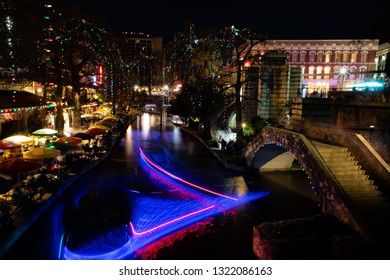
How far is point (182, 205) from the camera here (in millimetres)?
17125

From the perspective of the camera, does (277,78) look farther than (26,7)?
Yes

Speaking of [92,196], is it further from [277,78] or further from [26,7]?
[277,78]

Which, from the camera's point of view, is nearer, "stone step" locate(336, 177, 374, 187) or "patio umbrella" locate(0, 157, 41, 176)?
"stone step" locate(336, 177, 374, 187)

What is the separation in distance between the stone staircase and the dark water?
348 cm

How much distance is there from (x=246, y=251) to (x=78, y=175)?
40.9 ft

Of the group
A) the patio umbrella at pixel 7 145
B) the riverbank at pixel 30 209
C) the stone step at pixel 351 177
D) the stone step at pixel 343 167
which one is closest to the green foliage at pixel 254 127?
the riverbank at pixel 30 209

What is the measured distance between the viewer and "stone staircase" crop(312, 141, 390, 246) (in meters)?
11.2

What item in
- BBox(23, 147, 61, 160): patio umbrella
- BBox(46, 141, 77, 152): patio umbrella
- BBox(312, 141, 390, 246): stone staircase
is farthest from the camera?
BBox(46, 141, 77, 152): patio umbrella

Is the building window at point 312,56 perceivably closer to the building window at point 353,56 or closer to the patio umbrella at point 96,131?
the building window at point 353,56

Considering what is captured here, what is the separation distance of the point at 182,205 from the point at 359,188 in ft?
26.7

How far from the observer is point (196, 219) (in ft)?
50.2

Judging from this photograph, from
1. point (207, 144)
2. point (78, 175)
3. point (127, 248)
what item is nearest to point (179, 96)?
point (207, 144)

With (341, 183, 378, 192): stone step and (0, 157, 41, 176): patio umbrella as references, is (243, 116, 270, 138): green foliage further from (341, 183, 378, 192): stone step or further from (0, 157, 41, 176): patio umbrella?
(0, 157, 41, 176): patio umbrella

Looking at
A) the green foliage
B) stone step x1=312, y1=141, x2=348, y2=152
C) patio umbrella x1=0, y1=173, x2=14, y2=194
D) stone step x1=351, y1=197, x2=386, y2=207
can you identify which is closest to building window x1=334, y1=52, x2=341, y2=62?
the green foliage
